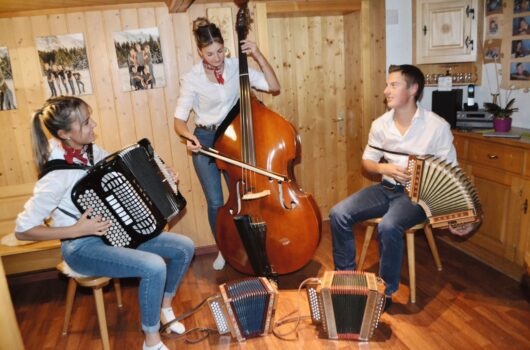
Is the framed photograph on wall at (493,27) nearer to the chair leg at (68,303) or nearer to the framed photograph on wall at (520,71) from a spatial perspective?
the framed photograph on wall at (520,71)

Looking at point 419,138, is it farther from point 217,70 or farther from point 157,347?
point 157,347

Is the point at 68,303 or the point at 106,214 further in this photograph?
the point at 68,303

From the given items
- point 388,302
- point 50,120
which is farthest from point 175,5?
point 388,302

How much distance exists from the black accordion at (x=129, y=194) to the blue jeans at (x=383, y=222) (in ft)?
3.22

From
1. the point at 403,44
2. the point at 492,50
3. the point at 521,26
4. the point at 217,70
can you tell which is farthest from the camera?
the point at 403,44

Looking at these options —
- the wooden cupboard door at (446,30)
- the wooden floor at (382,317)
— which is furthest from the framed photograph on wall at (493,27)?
the wooden floor at (382,317)

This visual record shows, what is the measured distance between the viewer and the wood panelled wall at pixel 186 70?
3.01 m

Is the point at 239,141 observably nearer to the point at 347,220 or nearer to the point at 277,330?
the point at 347,220

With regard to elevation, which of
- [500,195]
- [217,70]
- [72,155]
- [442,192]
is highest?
[217,70]

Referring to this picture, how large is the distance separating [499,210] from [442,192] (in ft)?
2.56

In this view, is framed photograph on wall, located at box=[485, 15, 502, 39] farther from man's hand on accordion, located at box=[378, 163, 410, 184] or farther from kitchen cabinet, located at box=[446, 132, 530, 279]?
man's hand on accordion, located at box=[378, 163, 410, 184]

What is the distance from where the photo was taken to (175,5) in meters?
2.83

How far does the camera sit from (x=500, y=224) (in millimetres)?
Result: 2883

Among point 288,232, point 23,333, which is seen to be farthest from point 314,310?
point 23,333
